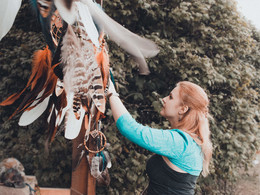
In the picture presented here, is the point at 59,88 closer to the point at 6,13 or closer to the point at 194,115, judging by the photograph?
the point at 6,13

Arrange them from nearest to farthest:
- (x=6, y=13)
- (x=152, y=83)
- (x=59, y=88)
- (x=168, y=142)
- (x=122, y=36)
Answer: (x=6, y=13) → (x=122, y=36) → (x=59, y=88) → (x=168, y=142) → (x=152, y=83)

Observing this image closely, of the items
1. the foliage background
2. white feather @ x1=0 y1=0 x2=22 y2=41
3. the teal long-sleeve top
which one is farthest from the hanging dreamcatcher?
the foliage background

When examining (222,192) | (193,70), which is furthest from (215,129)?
(222,192)

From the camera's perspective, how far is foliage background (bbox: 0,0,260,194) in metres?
2.07

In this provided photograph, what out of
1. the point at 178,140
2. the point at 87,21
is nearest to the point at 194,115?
the point at 178,140

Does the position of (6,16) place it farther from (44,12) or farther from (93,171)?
(93,171)

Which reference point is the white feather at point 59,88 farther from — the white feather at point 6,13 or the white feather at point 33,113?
the white feather at point 6,13

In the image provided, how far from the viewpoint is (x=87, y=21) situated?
512 mm

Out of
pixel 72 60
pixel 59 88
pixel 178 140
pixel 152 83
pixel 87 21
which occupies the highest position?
pixel 87 21

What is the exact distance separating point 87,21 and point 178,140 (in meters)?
0.62

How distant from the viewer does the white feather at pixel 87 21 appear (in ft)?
1.64

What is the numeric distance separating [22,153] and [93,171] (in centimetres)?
137

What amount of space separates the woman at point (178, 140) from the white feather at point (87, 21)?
0.38 meters

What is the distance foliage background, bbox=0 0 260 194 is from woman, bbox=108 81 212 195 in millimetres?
936
